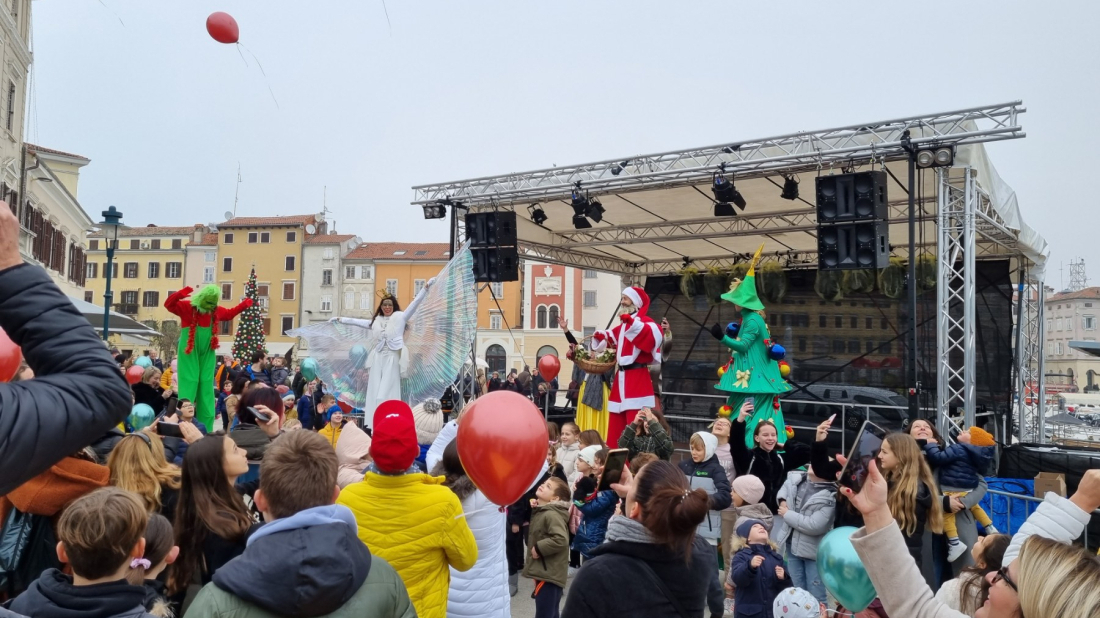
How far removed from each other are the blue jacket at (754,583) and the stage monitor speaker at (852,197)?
18.9 ft

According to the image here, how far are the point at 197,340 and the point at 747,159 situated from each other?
6.49 meters

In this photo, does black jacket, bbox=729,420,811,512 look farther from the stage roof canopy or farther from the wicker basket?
the stage roof canopy

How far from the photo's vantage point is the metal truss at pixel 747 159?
802 centimetres

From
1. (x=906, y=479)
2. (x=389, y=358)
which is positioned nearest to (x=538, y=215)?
(x=389, y=358)

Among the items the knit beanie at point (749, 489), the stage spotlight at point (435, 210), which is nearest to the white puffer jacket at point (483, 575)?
the knit beanie at point (749, 489)

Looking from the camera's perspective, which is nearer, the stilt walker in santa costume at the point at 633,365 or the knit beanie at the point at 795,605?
the knit beanie at the point at 795,605

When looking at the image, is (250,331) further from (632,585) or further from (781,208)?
(632,585)

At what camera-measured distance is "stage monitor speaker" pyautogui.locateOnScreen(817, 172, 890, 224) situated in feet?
28.6

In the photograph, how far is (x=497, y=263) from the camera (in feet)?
39.5

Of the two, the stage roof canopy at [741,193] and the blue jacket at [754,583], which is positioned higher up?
the stage roof canopy at [741,193]

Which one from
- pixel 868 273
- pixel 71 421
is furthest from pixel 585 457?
pixel 868 273

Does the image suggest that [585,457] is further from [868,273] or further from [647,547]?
[868,273]

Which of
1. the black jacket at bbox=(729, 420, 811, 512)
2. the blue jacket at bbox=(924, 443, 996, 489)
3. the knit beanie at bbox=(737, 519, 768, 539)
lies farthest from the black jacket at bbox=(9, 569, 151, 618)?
the blue jacket at bbox=(924, 443, 996, 489)

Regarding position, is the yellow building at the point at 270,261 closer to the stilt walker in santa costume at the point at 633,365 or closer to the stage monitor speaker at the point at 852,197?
the stilt walker in santa costume at the point at 633,365
